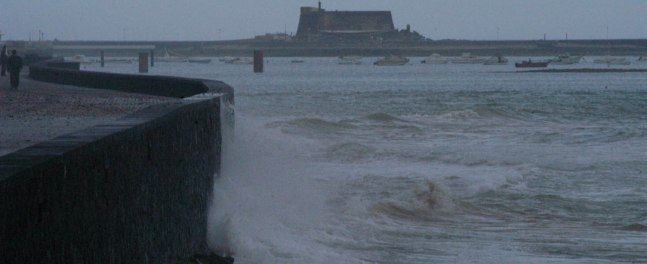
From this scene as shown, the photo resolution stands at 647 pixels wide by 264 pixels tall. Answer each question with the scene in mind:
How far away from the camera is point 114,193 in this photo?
5457mm

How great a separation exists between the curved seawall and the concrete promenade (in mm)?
1647

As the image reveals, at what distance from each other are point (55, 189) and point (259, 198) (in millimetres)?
8587

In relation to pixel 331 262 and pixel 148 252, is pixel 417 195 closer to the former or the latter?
pixel 331 262

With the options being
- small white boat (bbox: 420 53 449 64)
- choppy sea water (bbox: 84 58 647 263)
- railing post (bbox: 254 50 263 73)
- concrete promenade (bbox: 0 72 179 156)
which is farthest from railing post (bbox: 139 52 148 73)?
concrete promenade (bbox: 0 72 179 156)

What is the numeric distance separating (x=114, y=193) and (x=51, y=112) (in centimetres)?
982

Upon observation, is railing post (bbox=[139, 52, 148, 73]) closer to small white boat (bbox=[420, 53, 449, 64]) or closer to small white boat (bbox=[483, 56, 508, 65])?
small white boat (bbox=[483, 56, 508, 65])

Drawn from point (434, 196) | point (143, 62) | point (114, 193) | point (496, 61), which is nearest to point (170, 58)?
point (496, 61)

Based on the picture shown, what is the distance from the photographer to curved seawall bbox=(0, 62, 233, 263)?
4082mm

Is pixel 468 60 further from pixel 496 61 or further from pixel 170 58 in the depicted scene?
pixel 170 58

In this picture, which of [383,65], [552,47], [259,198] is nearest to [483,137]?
[259,198]

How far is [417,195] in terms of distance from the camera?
15414mm

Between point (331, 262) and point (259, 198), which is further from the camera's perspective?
point (259, 198)

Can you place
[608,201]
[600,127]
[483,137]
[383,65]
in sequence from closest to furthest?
1. [608,201]
2. [483,137]
3. [600,127]
4. [383,65]

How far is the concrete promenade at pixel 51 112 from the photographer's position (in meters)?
10.7
